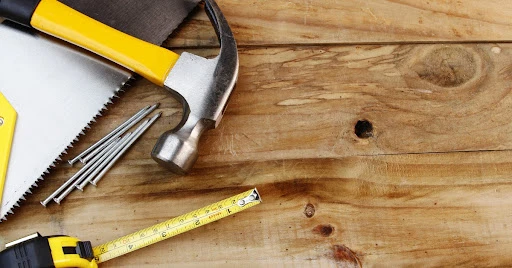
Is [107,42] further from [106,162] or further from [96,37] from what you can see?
[106,162]

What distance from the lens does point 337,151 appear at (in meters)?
1.60

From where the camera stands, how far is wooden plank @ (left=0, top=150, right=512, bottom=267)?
1.50 metres

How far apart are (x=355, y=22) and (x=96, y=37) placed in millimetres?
700

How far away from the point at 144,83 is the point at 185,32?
0.18 meters

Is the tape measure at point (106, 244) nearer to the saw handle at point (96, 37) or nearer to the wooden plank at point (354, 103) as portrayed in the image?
the wooden plank at point (354, 103)

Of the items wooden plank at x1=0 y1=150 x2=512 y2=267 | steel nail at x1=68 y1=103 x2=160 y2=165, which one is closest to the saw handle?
steel nail at x1=68 y1=103 x2=160 y2=165

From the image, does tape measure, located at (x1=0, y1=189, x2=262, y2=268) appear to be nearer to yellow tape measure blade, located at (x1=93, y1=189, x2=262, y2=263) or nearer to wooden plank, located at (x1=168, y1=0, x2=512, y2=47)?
yellow tape measure blade, located at (x1=93, y1=189, x2=262, y2=263)

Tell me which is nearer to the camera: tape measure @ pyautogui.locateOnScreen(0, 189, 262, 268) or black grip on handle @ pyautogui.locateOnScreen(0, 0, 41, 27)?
tape measure @ pyautogui.locateOnScreen(0, 189, 262, 268)

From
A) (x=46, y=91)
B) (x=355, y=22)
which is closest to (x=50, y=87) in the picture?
(x=46, y=91)

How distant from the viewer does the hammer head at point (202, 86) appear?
1.46 m

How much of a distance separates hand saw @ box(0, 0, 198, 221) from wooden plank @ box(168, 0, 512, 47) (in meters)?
0.22

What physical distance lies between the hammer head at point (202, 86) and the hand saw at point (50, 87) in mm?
172

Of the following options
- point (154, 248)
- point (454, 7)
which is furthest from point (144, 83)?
point (454, 7)

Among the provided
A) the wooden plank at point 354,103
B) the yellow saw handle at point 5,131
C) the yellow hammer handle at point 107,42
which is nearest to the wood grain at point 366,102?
the wooden plank at point 354,103
